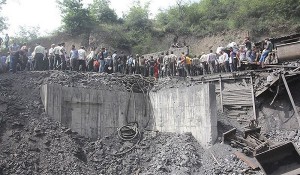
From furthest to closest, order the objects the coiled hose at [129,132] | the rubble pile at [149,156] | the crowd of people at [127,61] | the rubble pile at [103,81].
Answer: the crowd of people at [127,61] < the rubble pile at [103,81] < the coiled hose at [129,132] < the rubble pile at [149,156]

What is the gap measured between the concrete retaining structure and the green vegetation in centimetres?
1245

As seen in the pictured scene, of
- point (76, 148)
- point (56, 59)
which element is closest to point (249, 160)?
point (76, 148)

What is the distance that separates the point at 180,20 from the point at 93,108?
61.3 ft

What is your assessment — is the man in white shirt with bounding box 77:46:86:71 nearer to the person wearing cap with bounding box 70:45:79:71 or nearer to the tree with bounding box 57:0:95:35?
the person wearing cap with bounding box 70:45:79:71

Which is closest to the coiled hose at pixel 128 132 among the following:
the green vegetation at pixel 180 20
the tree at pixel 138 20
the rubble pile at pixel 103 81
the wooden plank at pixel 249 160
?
the rubble pile at pixel 103 81

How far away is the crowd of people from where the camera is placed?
15.7 metres

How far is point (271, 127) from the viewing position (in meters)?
14.3

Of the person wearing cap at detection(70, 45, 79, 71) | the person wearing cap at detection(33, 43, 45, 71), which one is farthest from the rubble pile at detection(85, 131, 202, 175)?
the person wearing cap at detection(33, 43, 45, 71)

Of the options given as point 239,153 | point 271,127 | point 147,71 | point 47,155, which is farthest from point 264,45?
point 47,155

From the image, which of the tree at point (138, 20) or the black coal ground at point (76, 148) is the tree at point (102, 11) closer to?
the tree at point (138, 20)

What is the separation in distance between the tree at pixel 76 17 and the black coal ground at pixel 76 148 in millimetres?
14490

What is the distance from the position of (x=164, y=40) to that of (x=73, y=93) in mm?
17448

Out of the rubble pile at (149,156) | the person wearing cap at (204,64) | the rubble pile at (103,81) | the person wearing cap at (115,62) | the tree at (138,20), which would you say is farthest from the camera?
the tree at (138,20)

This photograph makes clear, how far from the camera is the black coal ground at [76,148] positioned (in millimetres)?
11289
